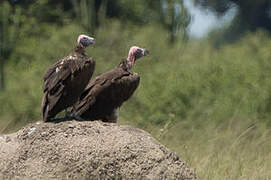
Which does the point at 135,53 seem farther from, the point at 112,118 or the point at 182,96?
the point at 182,96

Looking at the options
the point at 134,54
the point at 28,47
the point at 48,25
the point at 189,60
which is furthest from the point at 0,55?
the point at 134,54

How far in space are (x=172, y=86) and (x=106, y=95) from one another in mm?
6957

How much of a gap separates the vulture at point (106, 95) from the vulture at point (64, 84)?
57 centimetres

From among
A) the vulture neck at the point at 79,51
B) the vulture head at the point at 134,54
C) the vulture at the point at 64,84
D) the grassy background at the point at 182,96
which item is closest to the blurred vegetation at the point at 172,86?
the grassy background at the point at 182,96

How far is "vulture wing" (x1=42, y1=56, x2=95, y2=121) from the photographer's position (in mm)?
7125

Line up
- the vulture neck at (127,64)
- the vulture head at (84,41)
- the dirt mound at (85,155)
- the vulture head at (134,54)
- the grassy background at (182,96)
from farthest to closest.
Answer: the grassy background at (182,96) → the vulture head at (134,54) → the vulture neck at (127,64) → the vulture head at (84,41) → the dirt mound at (85,155)

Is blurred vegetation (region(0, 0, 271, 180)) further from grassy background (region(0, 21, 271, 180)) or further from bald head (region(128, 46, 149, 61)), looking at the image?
bald head (region(128, 46, 149, 61))

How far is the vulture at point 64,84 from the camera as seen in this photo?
712 cm

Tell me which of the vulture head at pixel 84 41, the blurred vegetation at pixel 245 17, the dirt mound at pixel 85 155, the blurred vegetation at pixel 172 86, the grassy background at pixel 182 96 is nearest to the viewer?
the dirt mound at pixel 85 155

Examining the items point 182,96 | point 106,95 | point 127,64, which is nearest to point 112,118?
point 106,95

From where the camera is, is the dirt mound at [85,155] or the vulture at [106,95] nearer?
the dirt mound at [85,155]

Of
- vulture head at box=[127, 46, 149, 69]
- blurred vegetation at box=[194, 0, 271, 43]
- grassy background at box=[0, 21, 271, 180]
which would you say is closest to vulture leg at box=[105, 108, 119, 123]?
vulture head at box=[127, 46, 149, 69]

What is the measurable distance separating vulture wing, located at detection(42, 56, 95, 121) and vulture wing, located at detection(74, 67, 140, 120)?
0.60 m

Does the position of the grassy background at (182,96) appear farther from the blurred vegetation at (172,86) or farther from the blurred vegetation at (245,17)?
the blurred vegetation at (245,17)
